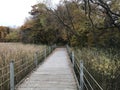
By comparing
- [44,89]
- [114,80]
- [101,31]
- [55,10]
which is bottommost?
[44,89]

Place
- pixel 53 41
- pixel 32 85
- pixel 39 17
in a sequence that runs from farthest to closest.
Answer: pixel 53 41 < pixel 39 17 < pixel 32 85

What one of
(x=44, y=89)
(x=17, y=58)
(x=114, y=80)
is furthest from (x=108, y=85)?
(x=17, y=58)

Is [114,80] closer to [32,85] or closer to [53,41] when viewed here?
[32,85]

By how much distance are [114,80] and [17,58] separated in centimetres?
565

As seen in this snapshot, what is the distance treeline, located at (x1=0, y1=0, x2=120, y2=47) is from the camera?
2288cm

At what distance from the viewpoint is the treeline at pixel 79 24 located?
75.0 feet

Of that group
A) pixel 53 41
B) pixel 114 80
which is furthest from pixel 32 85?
pixel 53 41

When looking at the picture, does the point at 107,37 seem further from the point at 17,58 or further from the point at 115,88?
the point at 115,88

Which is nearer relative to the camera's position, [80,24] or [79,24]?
[80,24]

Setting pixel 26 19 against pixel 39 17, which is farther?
pixel 26 19

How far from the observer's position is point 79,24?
1176 inches

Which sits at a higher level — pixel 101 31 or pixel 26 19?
pixel 26 19

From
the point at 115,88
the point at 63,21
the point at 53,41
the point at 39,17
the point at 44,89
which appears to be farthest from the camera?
the point at 53,41

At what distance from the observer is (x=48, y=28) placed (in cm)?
4594
